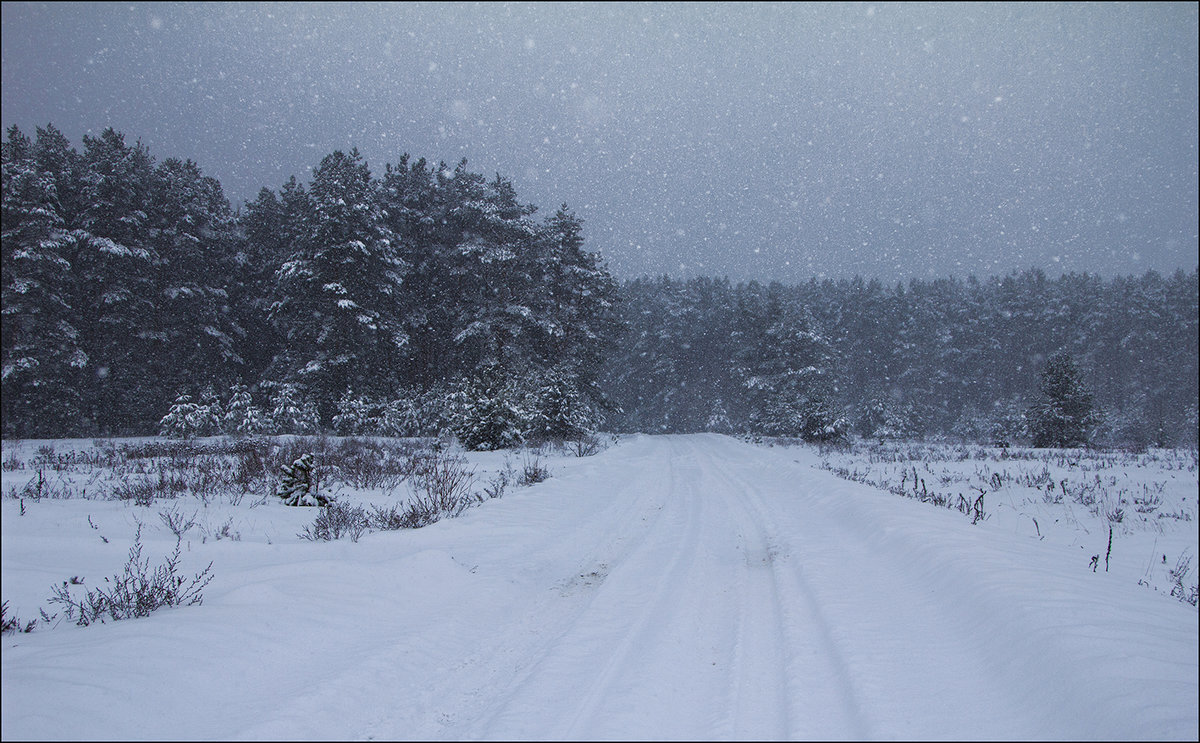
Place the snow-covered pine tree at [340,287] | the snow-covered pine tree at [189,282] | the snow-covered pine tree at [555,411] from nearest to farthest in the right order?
1. the snow-covered pine tree at [555,411]
2. the snow-covered pine tree at [340,287]
3. the snow-covered pine tree at [189,282]

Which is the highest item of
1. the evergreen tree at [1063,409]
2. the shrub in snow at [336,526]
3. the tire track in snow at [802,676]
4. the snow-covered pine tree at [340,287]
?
the snow-covered pine tree at [340,287]

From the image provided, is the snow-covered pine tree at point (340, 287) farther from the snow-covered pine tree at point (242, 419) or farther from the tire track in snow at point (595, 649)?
the tire track in snow at point (595, 649)

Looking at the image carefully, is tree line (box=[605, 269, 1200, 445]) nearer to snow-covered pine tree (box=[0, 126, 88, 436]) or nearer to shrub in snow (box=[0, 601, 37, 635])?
snow-covered pine tree (box=[0, 126, 88, 436])

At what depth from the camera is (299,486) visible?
807cm

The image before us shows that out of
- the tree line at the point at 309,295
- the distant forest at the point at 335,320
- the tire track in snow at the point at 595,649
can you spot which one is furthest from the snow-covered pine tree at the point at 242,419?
the tire track in snow at the point at 595,649

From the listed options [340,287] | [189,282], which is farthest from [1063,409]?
[189,282]

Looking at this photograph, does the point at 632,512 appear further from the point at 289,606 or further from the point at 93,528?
the point at 93,528

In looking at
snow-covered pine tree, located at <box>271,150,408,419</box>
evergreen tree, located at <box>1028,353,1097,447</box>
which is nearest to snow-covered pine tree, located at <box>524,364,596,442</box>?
snow-covered pine tree, located at <box>271,150,408,419</box>

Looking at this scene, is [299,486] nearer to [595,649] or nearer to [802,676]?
[595,649]

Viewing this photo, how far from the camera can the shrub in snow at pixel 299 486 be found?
798 centimetres

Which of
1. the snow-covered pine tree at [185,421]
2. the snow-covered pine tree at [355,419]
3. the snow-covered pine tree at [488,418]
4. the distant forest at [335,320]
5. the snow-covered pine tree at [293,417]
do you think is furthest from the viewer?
the snow-covered pine tree at [355,419]

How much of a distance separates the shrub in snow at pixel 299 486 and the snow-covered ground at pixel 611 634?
82 centimetres

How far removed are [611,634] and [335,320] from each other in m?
26.6

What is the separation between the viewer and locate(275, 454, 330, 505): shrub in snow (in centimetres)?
798
